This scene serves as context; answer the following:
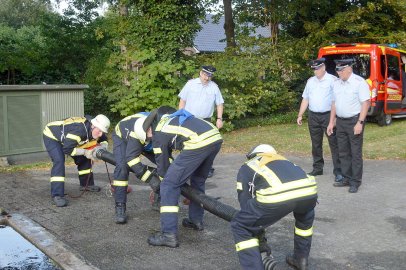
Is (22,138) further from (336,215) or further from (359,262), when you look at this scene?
(359,262)

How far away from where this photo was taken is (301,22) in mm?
21266

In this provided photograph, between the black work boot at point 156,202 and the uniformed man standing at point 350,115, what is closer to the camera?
the black work boot at point 156,202

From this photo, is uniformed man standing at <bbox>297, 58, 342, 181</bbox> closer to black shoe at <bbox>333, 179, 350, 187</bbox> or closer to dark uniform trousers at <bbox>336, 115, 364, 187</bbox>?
black shoe at <bbox>333, 179, 350, 187</bbox>

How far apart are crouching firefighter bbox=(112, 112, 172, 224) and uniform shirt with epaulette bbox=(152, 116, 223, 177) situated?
0.44 m

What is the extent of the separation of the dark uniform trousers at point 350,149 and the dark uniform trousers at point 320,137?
0.40 meters

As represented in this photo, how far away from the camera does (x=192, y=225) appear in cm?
620

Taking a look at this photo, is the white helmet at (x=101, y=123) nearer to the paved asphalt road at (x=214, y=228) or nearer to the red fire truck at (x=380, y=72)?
the paved asphalt road at (x=214, y=228)

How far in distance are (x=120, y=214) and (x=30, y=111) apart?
21.2ft

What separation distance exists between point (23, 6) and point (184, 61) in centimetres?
5127

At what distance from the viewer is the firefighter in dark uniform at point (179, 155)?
537cm

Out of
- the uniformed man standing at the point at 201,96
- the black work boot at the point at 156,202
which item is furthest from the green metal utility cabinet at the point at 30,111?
the black work boot at the point at 156,202

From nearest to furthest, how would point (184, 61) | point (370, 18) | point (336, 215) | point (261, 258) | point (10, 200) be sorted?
point (261, 258), point (336, 215), point (10, 200), point (184, 61), point (370, 18)

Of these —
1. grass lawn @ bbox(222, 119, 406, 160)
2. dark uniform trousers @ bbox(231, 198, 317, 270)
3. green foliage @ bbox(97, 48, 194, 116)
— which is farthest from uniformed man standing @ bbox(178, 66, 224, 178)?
green foliage @ bbox(97, 48, 194, 116)

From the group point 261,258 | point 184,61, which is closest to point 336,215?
point 261,258
